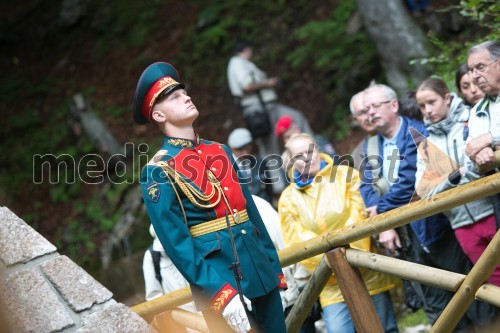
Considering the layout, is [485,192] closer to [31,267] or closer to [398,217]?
[398,217]

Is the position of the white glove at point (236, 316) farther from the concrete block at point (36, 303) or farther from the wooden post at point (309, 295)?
the wooden post at point (309, 295)

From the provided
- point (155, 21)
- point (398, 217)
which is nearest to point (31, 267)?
point (398, 217)

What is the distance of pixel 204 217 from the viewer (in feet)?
11.9

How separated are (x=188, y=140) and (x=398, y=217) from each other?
41.8 inches

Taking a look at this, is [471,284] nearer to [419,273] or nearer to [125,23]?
[419,273]

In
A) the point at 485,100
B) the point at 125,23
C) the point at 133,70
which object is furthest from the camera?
the point at 125,23

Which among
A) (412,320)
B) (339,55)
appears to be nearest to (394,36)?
(339,55)

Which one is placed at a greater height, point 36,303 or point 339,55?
point 339,55

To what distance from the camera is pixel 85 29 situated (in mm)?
15359

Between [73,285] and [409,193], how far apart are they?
7.22 feet

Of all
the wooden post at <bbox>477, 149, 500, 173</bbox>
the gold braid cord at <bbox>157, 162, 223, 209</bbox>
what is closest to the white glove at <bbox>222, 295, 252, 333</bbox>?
the gold braid cord at <bbox>157, 162, 223, 209</bbox>

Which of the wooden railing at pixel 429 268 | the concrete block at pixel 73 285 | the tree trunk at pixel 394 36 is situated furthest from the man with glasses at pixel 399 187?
the tree trunk at pixel 394 36

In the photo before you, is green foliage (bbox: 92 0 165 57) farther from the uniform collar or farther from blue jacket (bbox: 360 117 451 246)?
the uniform collar

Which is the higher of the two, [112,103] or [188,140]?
[112,103]
